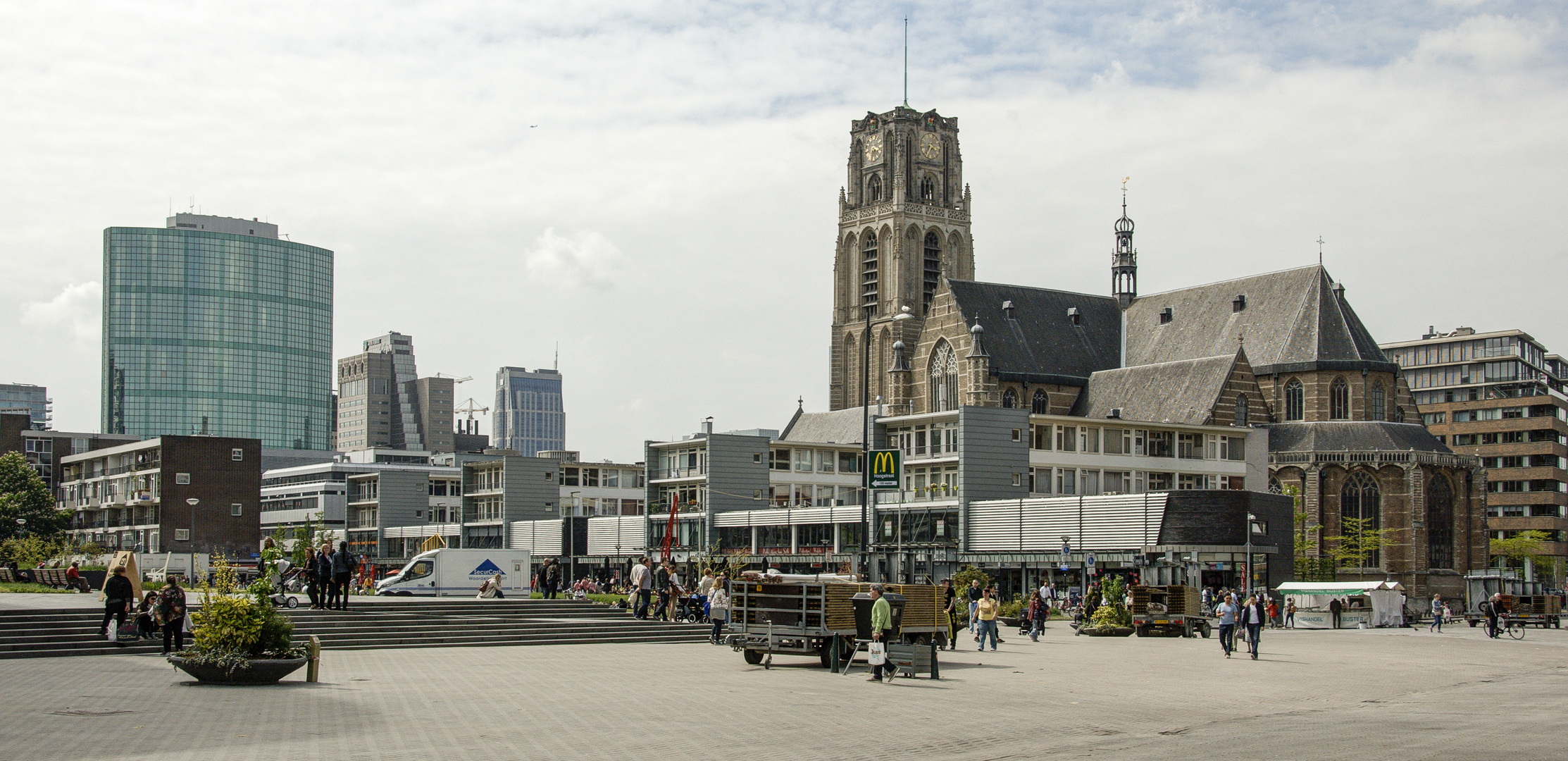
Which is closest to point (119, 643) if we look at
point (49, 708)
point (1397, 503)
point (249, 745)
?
point (49, 708)

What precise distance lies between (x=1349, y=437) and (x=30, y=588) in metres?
64.9

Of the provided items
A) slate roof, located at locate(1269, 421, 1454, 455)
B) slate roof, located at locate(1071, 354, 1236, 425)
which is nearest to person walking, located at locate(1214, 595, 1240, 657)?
slate roof, located at locate(1071, 354, 1236, 425)

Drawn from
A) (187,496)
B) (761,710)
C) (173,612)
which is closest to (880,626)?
(761,710)

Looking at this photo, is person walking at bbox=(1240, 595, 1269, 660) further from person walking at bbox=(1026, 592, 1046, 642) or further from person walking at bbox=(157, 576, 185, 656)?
person walking at bbox=(157, 576, 185, 656)

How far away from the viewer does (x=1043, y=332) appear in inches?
3770

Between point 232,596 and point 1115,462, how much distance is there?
62.6m

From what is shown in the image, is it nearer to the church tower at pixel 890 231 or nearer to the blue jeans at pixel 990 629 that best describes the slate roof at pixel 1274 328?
the church tower at pixel 890 231

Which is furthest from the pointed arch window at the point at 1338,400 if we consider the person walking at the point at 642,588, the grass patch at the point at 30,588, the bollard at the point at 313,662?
the bollard at the point at 313,662

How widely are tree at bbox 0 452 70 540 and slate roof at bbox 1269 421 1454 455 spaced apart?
68.6m

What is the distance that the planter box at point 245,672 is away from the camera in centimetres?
2013

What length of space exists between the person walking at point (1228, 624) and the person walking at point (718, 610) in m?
10.5

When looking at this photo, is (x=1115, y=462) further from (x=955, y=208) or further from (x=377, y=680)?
(x=377, y=680)

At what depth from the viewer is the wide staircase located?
26.6m

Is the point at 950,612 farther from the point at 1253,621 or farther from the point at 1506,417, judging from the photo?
the point at 1506,417
